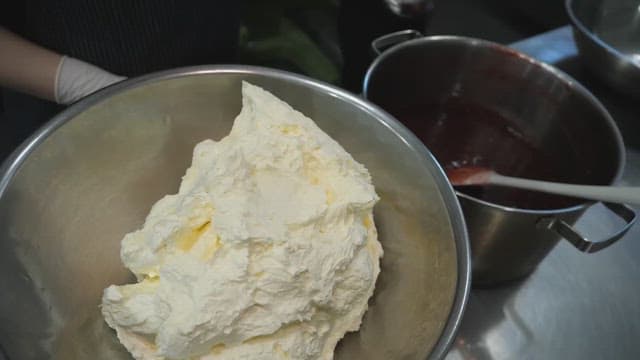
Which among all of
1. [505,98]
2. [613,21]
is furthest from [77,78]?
[613,21]

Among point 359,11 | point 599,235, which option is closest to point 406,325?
point 599,235

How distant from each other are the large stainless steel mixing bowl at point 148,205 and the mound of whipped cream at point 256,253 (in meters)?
0.05

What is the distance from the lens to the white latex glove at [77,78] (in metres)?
0.90

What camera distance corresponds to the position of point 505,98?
38.9 inches

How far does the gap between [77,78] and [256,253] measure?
53 centimetres

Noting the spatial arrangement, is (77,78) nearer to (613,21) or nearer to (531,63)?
(531,63)

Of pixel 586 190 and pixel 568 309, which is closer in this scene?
pixel 586 190

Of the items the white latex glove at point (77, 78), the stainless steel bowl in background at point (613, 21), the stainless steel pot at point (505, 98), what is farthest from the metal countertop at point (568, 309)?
the white latex glove at point (77, 78)

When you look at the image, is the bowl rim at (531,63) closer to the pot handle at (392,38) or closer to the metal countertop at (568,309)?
the pot handle at (392,38)

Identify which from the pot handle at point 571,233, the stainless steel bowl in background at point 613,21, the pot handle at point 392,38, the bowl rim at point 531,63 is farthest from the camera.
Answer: the stainless steel bowl in background at point 613,21

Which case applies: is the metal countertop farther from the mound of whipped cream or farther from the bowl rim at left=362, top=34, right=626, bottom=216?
the mound of whipped cream

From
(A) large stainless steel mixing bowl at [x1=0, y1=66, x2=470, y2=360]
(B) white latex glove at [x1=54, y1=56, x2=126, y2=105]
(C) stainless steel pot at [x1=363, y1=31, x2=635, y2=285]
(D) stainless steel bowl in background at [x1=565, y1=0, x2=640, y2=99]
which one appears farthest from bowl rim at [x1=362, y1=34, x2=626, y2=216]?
(B) white latex glove at [x1=54, y1=56, x2=126, y2=105]

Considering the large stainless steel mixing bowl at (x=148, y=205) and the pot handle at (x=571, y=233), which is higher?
the large stainless steel mixing bowl at (x=148, y=205)

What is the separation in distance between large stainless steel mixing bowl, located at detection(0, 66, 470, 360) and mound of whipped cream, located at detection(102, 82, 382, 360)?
51 mm
